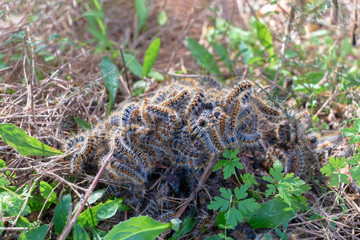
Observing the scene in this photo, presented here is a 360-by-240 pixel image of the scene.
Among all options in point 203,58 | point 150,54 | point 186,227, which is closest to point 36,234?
point 186,227

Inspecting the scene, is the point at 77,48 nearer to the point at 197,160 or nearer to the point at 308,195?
the point at 197,160

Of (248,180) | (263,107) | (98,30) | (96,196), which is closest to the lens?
(248,180)

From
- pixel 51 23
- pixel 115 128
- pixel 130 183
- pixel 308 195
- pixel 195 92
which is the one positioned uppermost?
pixel 51 23

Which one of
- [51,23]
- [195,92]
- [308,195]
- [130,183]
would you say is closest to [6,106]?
[130,183]

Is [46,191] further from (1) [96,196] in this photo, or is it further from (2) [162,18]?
(2) [162,18]

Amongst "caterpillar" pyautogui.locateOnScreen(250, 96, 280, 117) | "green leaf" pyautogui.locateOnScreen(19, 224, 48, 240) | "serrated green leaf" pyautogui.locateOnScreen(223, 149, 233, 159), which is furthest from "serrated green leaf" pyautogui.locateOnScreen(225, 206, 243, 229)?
"green leaf" pyautogui.locateOnScreen(19, 224, 48, 240)

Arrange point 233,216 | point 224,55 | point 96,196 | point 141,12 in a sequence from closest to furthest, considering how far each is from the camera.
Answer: point 233,216
point 96,196
point 224,55
point 141,12

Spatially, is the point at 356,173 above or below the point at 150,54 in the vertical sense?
below

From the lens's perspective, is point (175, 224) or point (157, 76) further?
point (157, 76)
